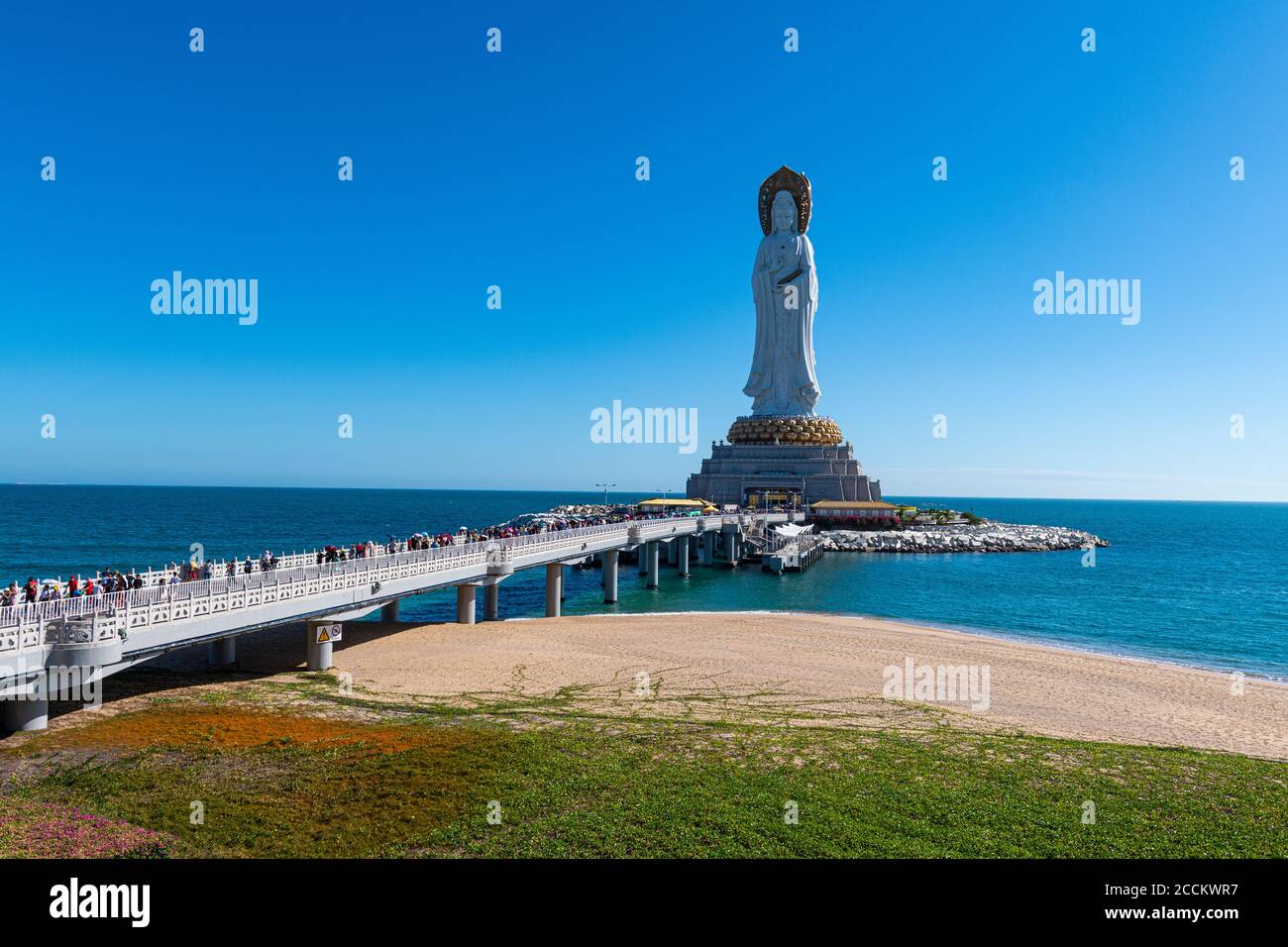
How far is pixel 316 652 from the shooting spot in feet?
72.9

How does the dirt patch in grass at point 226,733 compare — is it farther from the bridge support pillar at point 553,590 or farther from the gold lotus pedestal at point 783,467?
the gold lotus pedestal at point 783,467

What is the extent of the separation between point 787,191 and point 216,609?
89331 millimetres

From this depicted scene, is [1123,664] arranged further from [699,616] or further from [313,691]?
[313,691]

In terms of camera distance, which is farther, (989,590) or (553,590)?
(989,590)

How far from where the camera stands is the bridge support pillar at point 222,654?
22592 millimetres

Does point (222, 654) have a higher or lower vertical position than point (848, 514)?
lower

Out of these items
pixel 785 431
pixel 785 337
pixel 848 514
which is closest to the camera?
pixel 848 514

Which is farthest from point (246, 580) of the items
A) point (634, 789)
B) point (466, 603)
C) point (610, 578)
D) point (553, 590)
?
point (610, 578)

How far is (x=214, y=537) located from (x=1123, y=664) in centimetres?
9318

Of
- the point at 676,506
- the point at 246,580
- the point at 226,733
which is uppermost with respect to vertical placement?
the point at 676,506

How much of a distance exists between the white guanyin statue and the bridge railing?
204 feet

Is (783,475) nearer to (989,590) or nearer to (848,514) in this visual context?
(848,514)

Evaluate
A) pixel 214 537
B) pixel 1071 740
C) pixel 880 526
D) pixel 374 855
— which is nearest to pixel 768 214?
pixel 880 526

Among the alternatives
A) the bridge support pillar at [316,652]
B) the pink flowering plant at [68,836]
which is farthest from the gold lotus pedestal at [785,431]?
the pink flowering plant at [68,836]
